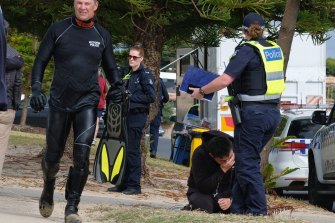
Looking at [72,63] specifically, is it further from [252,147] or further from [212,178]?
[212,178]

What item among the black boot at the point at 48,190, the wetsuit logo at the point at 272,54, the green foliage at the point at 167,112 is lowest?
the black boot at the point at 48,190

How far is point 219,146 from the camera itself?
8.82m

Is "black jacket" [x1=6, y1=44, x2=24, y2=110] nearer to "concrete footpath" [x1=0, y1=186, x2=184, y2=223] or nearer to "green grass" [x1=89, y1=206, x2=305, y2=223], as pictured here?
"concrete footpath" [x1=0, y1=186, x2=184, y2=223]

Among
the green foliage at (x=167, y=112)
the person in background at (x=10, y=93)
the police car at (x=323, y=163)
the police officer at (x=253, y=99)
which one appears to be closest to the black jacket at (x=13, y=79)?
the person in background at (x=10, y=93)

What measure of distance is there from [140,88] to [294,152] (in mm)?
4387

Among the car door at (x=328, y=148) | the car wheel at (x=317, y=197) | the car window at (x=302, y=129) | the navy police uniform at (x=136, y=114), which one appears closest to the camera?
the navy police uniform at (x=136, y=114)

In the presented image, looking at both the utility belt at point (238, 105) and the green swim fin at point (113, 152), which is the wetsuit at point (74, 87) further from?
the utility belt at point (238, 105)

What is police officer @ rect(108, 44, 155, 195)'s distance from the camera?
11.5 m

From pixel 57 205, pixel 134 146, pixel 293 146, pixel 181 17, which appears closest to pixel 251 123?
pixel 57 205

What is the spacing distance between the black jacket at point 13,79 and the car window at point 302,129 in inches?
298

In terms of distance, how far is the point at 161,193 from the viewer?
12.2 m

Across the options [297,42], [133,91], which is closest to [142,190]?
[133,91]

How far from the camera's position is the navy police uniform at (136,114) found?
455 inches

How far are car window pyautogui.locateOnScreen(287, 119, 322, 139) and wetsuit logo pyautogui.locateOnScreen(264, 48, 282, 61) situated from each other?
6772 mm
